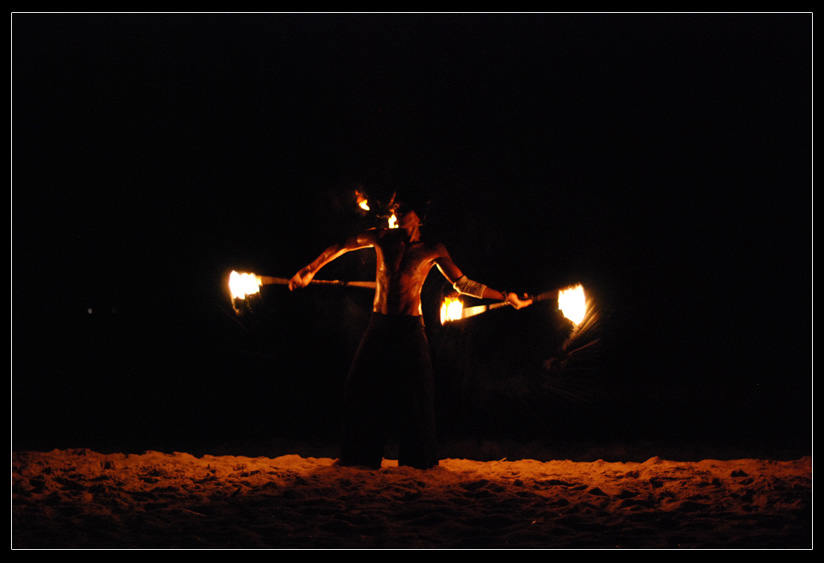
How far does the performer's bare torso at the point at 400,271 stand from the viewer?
20.0ft

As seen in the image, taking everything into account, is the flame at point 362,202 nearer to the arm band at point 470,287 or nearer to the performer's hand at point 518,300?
the arm band at point 470,287

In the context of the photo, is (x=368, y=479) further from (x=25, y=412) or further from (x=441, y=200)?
(x=25, y=412)

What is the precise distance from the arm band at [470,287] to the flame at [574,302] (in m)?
0.71

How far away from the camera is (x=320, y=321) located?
8.31 m

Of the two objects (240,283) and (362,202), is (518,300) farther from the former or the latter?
(240,283)

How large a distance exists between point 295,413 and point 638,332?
15.8 ft

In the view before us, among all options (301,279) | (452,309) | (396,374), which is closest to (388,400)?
(396,374)

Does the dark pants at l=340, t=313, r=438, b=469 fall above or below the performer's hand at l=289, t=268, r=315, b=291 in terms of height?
below

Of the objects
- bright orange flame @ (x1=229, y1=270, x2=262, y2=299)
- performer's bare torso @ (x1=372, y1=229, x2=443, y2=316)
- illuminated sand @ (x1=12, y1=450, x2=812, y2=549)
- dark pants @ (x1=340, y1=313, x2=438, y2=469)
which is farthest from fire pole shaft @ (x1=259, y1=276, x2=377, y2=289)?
illuminated sand @ (x1=12, y1=450, x2=812, y2=549)

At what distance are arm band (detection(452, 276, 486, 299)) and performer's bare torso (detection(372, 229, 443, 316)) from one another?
0.31 m

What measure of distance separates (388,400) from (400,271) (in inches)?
45.1

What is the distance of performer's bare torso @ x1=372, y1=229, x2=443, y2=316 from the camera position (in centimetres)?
609

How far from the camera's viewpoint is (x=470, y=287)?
19.8ft

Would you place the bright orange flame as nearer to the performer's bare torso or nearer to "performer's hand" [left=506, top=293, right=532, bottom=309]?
the performer's bare torso
